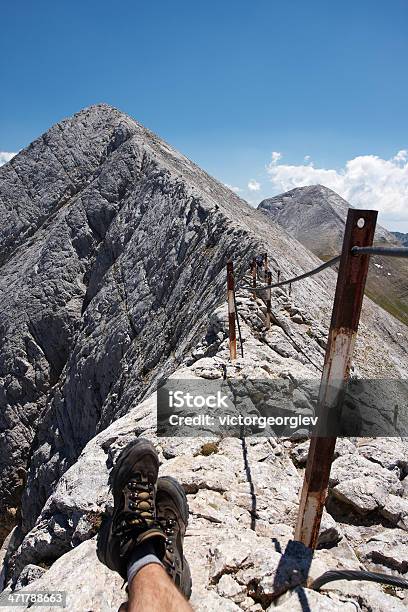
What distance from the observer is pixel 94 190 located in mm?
44969

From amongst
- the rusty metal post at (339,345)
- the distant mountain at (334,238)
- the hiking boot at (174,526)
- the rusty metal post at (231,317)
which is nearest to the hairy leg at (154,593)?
the hiking boot at (174,526)

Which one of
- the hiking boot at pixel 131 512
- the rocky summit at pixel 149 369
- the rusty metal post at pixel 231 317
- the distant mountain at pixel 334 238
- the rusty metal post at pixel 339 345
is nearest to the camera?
the rusty metal post at pixel 339 345

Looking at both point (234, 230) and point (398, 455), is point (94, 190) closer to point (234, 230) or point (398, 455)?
point (234, 230)

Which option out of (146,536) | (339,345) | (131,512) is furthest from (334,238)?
(146,536)

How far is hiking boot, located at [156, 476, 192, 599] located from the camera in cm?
414

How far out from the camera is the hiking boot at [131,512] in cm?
414

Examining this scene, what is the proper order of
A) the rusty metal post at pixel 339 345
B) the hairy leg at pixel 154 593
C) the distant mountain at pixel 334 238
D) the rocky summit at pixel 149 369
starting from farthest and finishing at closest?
the distant mountain at pixel 334 238, the rocky summit at pixel 149 369, the rusty metal post at pixel 339 345, the hairy leg at pixel 154 593

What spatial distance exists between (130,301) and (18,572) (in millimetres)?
25460

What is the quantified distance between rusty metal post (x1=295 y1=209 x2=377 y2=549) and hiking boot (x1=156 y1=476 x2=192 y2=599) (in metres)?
1.47

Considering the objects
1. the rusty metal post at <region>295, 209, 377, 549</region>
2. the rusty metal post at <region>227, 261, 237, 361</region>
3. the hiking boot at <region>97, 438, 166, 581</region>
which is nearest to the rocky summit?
the rusty metal post at <region>227, 261, 237, 361</region>

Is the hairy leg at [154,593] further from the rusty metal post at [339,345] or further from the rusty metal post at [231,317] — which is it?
the rusty metal post at [231,317]

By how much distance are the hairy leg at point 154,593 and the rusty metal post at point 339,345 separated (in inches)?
65.3

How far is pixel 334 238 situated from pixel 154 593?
535 ft

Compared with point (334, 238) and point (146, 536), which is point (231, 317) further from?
point (334, 238)
